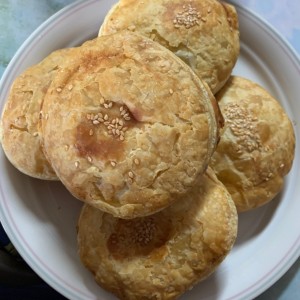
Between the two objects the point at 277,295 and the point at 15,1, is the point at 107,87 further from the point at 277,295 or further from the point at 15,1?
the point at 277,295

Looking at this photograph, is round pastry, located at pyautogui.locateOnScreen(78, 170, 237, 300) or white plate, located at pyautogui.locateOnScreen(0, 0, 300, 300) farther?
white plate, located at pyautogui.locateOnScreen(0, 0, 300, 300)

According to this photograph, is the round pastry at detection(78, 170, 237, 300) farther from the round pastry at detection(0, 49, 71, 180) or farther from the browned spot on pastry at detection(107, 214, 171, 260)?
the round pastry at detection(0, 49, 71, 180)

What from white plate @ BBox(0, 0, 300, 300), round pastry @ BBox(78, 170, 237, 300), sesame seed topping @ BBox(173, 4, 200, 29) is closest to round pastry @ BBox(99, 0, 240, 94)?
sesame seed topping @ BBox(173, 4, 200, 29)

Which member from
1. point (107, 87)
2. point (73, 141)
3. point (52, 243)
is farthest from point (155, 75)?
point (52, 243)

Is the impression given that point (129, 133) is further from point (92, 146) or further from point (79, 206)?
point (79, 206)

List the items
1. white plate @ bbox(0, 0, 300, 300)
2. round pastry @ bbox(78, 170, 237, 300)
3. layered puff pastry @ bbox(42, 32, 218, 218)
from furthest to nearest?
1. white plate @ bbox(0, 0, 300, 300)
2. round pastry @ bbox(78, 170, 237, 300)
3. layered puff pastry @ bbox(42, 32, 218, 218)

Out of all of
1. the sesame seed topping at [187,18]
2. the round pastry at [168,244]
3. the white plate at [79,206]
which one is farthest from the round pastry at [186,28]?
the round pastry at [168,244]
